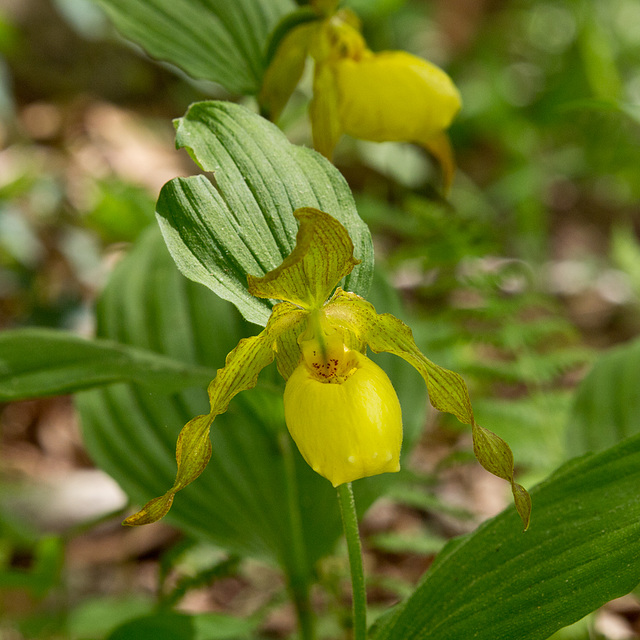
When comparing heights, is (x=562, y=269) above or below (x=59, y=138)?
below


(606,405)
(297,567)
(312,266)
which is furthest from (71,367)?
(606,405)

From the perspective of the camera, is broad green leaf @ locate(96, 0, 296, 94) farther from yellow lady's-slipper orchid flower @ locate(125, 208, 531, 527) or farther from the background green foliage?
yellow lady's-slipper orchid flower @ locate(125, 208, 531, 527)

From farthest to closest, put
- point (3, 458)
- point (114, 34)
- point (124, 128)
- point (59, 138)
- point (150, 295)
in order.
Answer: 1. point (114, 34)
2. point (124, 128)
3. point (59, 138)
4. point (3, 458)
5. point (150, 295)

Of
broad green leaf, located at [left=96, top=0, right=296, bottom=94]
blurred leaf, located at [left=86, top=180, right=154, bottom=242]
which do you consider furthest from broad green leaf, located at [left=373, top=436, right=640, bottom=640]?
blurred leaf, located at [left=86, top=180, right=154, bottom=242]

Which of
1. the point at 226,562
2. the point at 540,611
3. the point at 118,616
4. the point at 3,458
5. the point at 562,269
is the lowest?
the point at 562,269

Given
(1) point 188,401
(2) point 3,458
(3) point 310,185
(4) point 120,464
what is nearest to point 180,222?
(3) point 310,185

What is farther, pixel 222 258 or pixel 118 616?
pixel 118 616

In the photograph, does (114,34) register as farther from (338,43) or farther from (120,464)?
(120,464)

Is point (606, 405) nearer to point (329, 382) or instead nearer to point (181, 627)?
point (329, 382)
